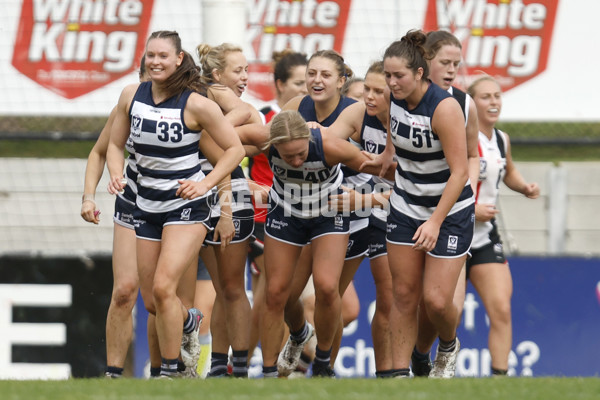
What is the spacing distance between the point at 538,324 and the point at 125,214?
4330 millimetres

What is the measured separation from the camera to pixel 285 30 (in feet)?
35.0

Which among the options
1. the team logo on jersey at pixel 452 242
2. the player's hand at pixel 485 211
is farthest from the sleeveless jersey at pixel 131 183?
the player's hand at pixel 485 211

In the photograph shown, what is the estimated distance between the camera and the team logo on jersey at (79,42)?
35.2 feet

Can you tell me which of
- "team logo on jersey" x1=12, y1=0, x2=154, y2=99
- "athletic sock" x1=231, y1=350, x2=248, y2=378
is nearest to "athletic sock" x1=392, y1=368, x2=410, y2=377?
"athletic sock" x1=231, y1=350, x2=248, y2=378

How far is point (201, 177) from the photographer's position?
647cm

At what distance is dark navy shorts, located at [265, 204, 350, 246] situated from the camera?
6.88m

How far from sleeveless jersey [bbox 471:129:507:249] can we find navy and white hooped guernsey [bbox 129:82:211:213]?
2331 millimetres

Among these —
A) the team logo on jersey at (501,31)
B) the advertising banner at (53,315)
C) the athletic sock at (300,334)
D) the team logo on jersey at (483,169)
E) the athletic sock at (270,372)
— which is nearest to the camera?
the athletic sock at (270,372)

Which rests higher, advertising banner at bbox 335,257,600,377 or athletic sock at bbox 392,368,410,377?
athletic sock at bbox 392,368,410,377

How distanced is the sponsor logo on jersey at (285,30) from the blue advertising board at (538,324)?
91.6 inches

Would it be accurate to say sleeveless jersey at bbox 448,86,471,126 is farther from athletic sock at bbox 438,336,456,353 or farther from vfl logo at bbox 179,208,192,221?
vfl logo at bbox 179,208,192,221

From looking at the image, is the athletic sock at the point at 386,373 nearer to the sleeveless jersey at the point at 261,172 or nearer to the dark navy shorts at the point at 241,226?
the dark navy shorts at the point at 241,226

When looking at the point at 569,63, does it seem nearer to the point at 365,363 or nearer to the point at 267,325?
the point at 365,363

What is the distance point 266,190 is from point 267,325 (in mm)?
1090
